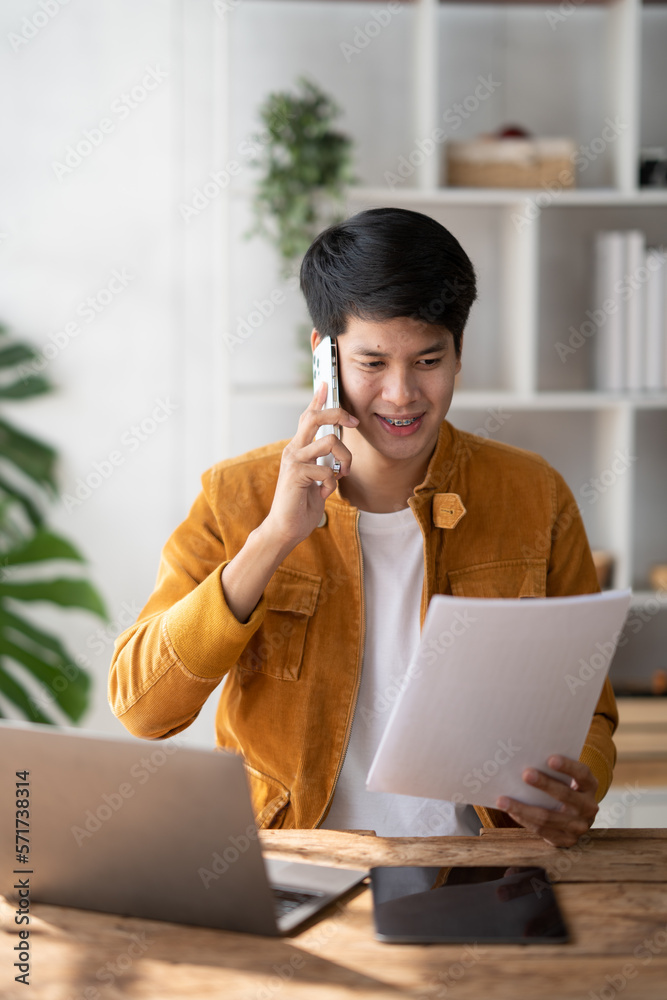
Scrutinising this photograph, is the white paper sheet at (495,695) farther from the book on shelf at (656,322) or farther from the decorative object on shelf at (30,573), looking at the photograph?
the decorative object on shelf at (30,573)

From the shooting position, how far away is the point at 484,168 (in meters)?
2.35

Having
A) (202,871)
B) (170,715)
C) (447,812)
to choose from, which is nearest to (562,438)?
(447,812)

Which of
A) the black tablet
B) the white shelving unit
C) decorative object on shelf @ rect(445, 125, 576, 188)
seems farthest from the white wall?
the black tablet

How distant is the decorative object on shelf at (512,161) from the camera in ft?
7.67

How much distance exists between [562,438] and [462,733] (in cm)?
174

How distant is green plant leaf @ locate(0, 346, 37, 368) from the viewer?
8.43ft

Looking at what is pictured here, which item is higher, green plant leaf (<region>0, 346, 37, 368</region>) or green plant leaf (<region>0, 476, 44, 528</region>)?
green plant leaf (<region>0, 346, 37, 368</region>)

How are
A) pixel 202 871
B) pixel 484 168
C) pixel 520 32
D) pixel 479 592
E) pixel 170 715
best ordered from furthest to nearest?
pixel 520 32 < pixel 484 168 < pixel 479 592 < pixel 170 715 < pixel 202 871

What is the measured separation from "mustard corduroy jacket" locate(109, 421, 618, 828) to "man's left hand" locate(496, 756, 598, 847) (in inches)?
9.3

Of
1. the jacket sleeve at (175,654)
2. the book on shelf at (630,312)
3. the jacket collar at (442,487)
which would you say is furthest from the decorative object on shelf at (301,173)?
the jacket sleeve at (175,654)

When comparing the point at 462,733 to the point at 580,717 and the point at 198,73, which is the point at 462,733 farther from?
the point at 198,73

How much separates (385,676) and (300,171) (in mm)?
1340

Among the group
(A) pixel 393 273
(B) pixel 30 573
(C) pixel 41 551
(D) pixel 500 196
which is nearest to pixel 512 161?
(D) pixel 500 196

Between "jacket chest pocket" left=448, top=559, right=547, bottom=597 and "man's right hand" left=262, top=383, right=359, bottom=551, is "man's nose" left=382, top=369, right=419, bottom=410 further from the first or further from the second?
"jacket chest pocket" left=448, top=559, right=547, bottom=597
